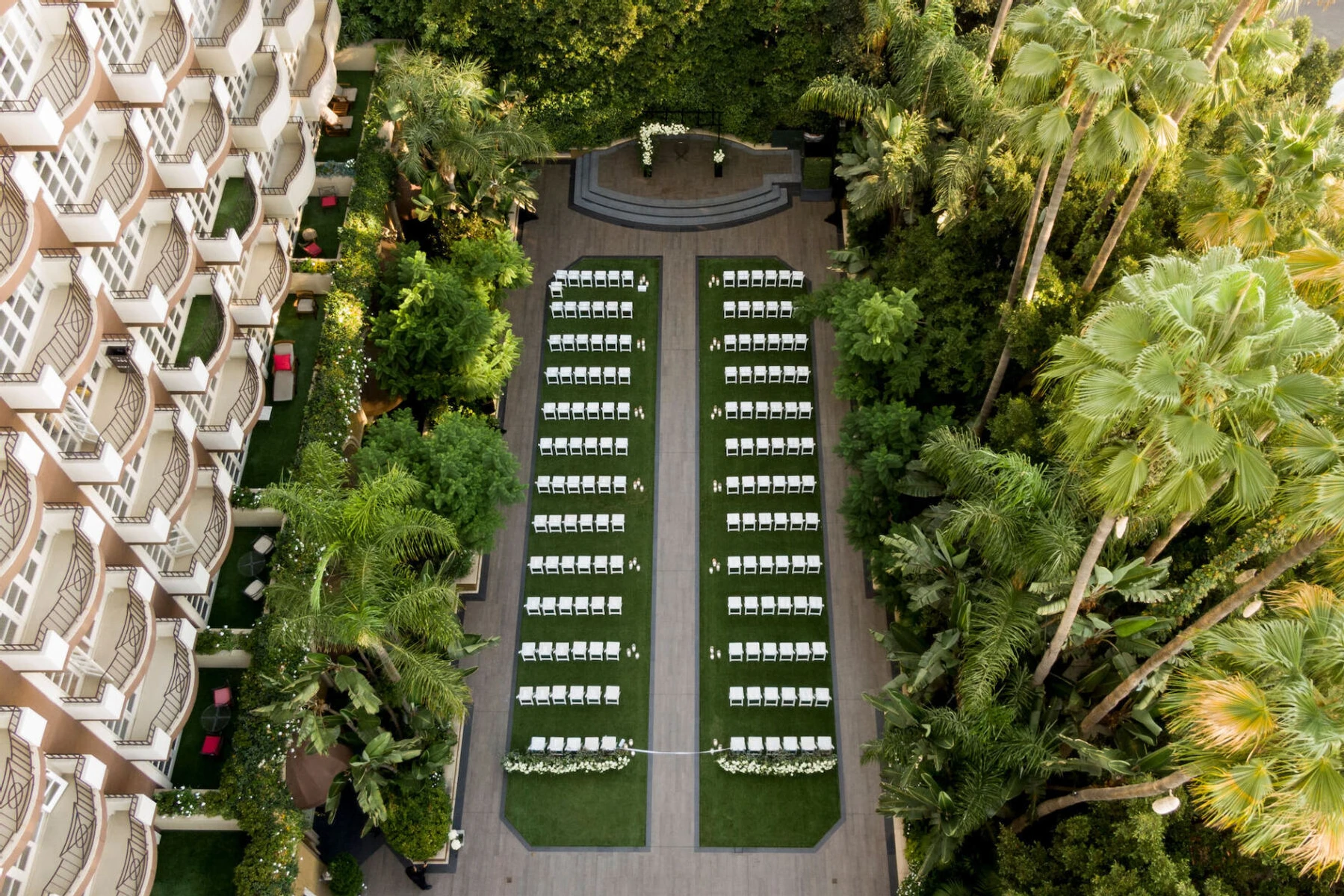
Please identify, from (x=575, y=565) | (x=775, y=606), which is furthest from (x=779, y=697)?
(x=575, y=565)

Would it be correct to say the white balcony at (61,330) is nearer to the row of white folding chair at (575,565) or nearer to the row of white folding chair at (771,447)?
the row of white folding chair at (575,565)

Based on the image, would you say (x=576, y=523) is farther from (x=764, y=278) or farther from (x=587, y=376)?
(x=764, y=278)

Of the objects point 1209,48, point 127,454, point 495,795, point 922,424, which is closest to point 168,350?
point 127,454

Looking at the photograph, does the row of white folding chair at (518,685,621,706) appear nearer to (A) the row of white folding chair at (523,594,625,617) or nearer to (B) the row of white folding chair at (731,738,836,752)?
(B) the row of white folding chair at (731,738,836,752)

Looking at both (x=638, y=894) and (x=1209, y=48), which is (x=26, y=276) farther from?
(x=1209, y=48)

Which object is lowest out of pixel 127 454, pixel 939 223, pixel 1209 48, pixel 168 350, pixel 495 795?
pixel 495 795

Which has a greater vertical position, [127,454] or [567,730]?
[127,454]
